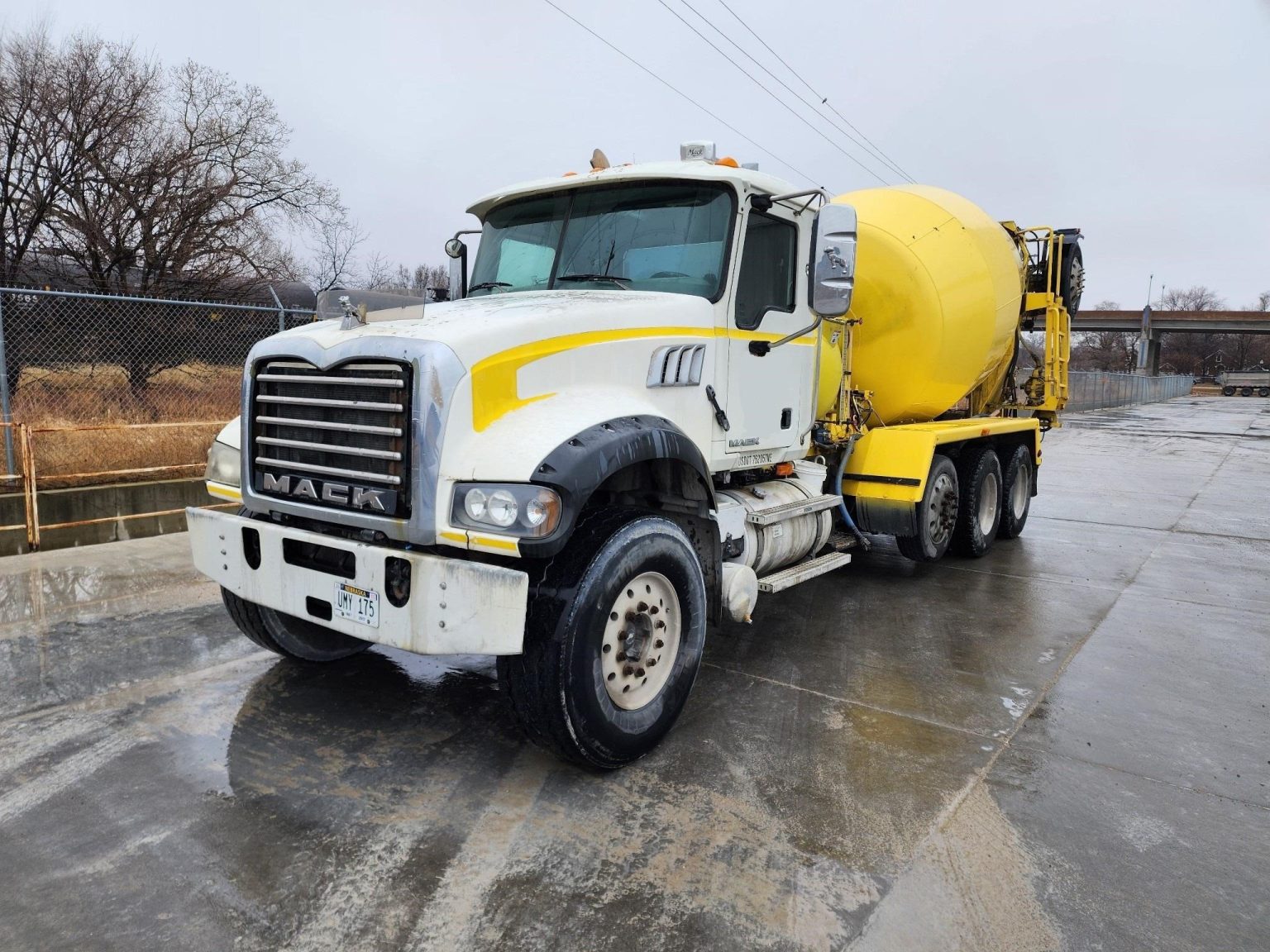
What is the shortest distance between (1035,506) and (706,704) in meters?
8.52

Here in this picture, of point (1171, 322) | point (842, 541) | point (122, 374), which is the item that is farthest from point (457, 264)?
point (1171, 322)

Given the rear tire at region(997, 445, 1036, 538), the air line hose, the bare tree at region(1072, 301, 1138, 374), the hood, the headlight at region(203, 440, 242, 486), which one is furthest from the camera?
the bare tree at region(1072, 301, 1138, 374)

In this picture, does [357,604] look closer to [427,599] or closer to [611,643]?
[427,599]

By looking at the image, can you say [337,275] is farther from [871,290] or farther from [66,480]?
[871,290]

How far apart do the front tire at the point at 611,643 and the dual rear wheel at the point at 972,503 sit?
334 centimetres

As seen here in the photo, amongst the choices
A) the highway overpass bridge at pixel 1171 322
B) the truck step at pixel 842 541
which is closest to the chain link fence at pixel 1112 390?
the highway overpass bridge at pixel 1171 322

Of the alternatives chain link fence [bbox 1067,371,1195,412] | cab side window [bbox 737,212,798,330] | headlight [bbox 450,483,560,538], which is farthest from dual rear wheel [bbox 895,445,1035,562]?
chain link fence [bbox 1067,371,1195,412]

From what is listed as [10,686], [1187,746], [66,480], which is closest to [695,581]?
[1187,746]

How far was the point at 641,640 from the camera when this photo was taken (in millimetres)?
3723

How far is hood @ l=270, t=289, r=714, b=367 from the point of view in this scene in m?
3.41

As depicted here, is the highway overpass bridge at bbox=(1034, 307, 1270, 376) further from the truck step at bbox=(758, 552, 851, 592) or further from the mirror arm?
the mirror arm

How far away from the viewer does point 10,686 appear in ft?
14.1

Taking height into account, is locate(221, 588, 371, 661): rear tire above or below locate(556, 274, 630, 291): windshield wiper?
below

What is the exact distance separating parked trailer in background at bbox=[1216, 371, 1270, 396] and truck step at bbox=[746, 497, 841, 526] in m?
91.4
